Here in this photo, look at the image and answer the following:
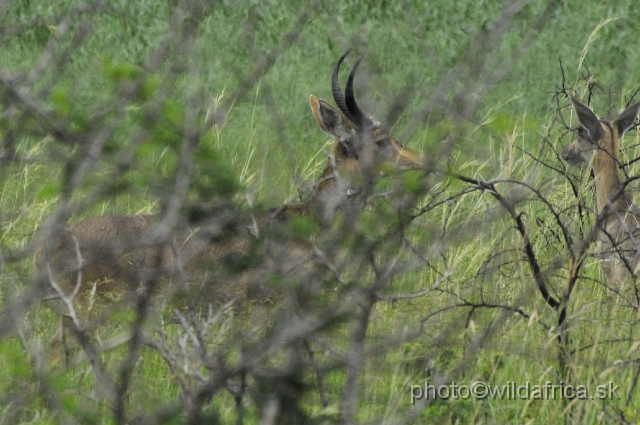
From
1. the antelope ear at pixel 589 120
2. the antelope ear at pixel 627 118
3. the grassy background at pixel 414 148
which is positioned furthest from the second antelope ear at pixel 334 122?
the antelope ear at pixel 627 118

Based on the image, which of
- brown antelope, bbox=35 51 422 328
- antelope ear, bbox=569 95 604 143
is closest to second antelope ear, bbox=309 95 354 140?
brown antelope, bbox=35 51 422 328

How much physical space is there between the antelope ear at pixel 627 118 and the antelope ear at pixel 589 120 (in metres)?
0.16

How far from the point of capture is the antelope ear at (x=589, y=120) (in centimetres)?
671

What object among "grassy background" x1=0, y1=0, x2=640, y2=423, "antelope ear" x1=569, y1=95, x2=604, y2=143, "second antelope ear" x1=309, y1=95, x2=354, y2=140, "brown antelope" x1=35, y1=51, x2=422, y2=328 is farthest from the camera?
"second antelope ear" x1=309, y1=95, x2=354, y2=140

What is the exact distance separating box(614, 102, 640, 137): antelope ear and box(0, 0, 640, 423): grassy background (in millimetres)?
363

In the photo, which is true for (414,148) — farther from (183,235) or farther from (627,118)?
(183,235)

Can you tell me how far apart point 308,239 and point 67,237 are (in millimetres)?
3597

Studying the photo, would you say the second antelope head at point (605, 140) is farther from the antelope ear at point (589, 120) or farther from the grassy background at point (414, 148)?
the grassy background at point (414, 148)

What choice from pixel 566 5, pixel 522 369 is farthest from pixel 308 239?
pixel 566 5

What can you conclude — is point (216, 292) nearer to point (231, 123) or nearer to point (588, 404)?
point (588, 404)

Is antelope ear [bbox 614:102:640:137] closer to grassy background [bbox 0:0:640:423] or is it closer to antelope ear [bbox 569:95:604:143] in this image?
antelope ear [bbox 569:95:604:143]

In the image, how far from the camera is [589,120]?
682cm

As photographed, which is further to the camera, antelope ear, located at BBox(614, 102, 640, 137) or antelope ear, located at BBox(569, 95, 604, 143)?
antelope ear, located at BBox(614, 102, 640, 137)

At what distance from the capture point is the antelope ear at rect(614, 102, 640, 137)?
6961 mm
